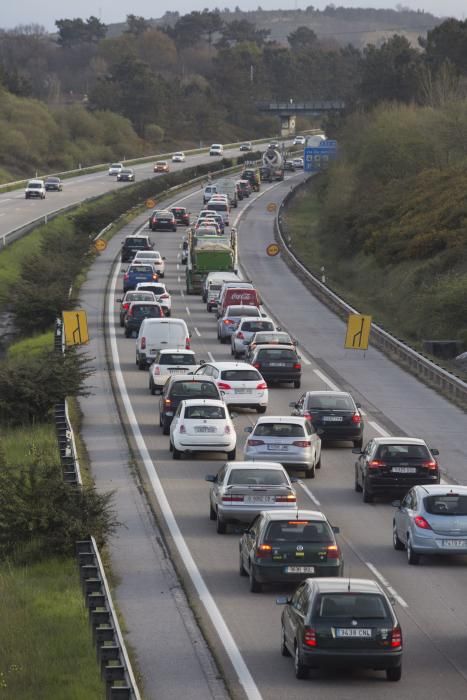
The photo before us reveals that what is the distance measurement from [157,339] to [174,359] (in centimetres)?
456

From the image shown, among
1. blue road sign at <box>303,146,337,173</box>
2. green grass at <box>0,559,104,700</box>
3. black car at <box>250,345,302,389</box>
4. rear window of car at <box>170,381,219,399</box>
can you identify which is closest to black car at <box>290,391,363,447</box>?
rear window of car at <box>170,381,219,399</box>

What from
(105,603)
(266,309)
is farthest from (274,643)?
(266,309)

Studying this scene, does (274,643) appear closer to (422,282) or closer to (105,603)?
(105,603)

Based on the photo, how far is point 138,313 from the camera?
54625mm

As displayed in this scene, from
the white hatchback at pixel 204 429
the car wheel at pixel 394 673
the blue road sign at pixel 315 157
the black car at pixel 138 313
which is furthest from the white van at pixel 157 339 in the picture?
the blue road sign at pixel 315 157

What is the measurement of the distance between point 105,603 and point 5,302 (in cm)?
5115

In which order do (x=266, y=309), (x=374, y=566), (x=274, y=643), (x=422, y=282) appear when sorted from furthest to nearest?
(x=422, y=282)
(x=266, y=309)
(x=374, y=566)
(x=274, y=643)

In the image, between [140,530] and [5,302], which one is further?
[5,302]

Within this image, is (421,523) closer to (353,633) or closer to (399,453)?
(399,453)

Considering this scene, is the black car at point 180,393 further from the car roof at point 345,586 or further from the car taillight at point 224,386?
the car roof at point 345,586

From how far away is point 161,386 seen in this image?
41688 millimetres

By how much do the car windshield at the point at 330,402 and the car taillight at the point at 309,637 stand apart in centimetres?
1782

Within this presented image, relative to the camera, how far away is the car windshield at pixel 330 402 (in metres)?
34.0

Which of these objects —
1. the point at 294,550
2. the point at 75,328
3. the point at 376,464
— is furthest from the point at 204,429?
the point at 75,328
